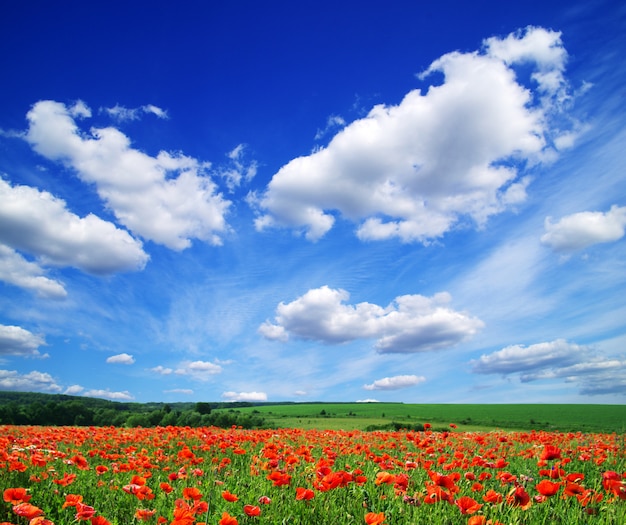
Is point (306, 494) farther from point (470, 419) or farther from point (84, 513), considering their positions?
point (470, 419)

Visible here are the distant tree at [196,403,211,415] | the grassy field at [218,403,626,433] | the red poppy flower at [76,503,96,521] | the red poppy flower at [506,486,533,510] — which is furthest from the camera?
the distant tree at [196,403,211,415]

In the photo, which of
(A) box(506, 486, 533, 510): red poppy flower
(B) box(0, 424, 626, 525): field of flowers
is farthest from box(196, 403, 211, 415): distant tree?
(A) box(506, 486, 533, 510): red poppy flower

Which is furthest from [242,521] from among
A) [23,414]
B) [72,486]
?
[23,414]

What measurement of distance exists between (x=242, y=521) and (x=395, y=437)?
8.44 m

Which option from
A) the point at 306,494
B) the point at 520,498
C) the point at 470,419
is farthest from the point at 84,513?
the point at 470,419

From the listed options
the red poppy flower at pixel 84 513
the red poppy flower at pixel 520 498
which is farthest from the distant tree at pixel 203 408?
the red poppy flower at pixel 520 498

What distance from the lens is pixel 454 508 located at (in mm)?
5266

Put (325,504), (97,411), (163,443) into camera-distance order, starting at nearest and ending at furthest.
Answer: (325,504) → (163,443) → (97,411)

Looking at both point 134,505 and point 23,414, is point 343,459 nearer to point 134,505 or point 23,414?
point 134,505

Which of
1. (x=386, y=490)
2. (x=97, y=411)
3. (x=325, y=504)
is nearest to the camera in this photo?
(x=325, y=504)

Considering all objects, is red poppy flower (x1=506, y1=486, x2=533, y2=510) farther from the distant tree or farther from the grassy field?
the distant tree

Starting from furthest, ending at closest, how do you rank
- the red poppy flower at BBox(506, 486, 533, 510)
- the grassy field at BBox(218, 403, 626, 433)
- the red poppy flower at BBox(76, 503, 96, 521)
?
1. the grassy field at BBox(218, 403, 626, 433)
2. the red poppy flower at BBox(506, 486, 533, 510)
3. the red poppy flower at BBox(76, 503, 96, 521)

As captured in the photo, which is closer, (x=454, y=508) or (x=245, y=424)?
(x=454, y=508)

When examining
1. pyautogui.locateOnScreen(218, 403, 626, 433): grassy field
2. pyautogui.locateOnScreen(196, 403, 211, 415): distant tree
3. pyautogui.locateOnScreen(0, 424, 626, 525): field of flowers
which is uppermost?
pyautogui.locateOnScreen(196, 403, 211, 415): distant tree
